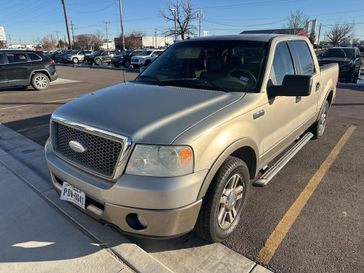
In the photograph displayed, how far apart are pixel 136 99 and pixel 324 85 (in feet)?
12.0

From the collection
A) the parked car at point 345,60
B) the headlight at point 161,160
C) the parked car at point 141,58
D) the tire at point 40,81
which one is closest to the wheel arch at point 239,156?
the headlight at point 161,160

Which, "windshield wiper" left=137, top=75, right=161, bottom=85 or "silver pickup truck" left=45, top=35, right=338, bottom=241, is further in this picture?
"windshield wiper" left=137, top=75, right=161, bottom=85

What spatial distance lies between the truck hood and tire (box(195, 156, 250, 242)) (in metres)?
0.51

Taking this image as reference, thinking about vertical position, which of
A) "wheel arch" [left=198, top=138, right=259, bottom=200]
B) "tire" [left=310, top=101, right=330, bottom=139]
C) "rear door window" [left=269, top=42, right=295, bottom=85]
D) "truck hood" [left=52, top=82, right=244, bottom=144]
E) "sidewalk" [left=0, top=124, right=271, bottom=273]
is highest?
"rear door window" [left=269, top=42, right=295, bottom=85]

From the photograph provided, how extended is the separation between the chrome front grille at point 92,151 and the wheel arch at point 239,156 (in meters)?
0.68

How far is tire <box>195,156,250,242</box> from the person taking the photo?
2480 millimetres

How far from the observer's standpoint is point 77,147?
2.54 m

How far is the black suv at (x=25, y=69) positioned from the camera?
11.9 m

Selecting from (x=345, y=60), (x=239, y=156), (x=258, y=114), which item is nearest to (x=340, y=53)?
(x=345, y=60)

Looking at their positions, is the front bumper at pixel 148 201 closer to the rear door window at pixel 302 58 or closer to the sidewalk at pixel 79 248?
the sidewalk at pixel 79 248

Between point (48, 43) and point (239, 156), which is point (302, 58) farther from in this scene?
point (48, 43)

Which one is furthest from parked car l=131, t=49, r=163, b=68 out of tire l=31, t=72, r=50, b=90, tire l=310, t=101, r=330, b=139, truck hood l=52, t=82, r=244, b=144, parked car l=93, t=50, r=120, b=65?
truck hood l=52, t=82, r=244, b=144

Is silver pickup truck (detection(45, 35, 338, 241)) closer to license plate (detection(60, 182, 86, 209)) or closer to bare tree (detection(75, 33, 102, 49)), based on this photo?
license plate (detection(60, 182, 86, 209))

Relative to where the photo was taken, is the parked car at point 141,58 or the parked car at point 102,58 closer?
the parked car at point 141,58
